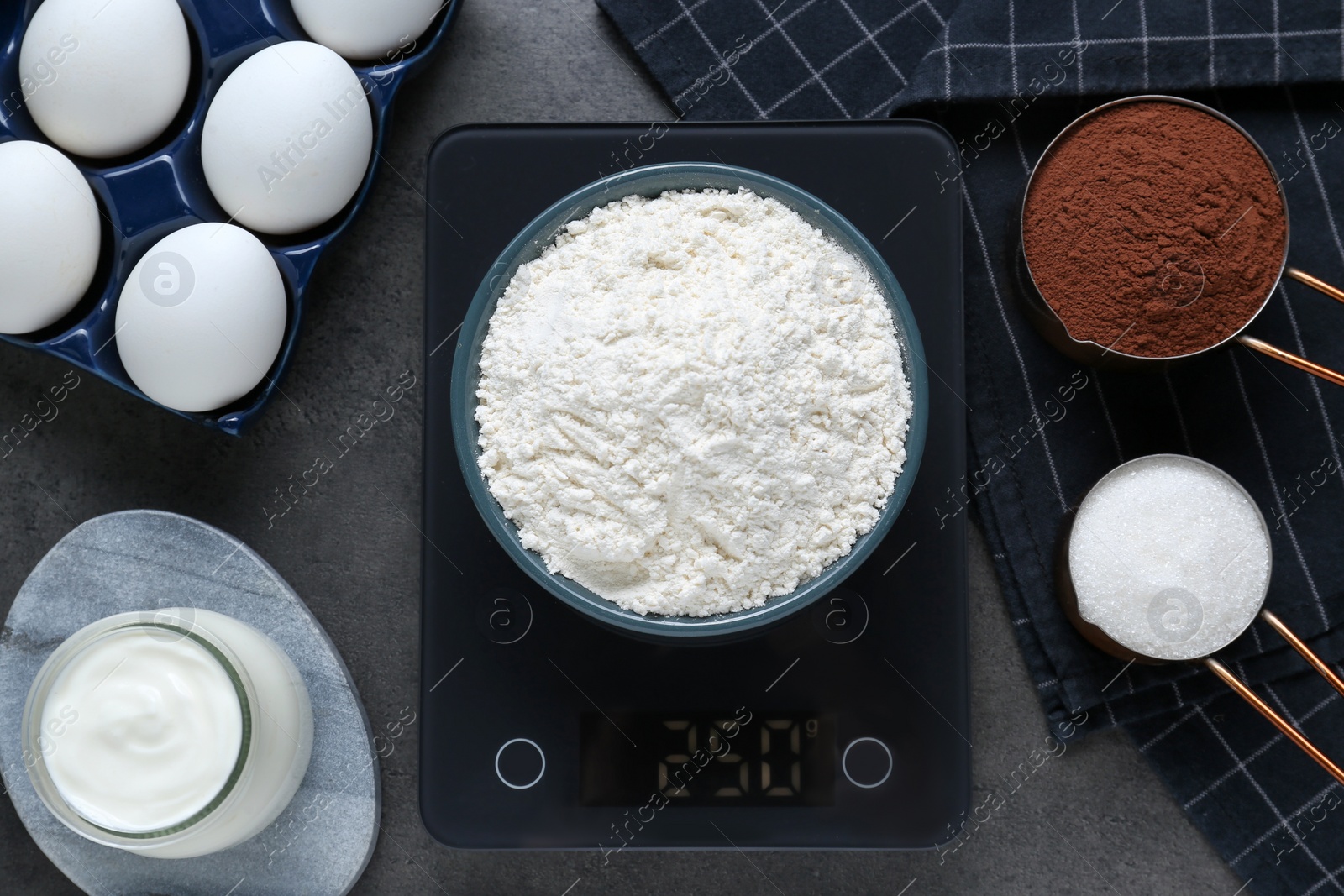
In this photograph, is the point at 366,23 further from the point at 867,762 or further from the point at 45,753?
the point at 867,762

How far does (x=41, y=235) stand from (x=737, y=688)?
2.10 feet

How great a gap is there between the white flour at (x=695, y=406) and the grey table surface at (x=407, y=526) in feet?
0.92

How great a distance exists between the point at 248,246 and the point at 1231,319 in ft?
2.58

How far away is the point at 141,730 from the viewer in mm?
776

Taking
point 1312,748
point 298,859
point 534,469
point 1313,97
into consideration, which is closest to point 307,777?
point 298,859

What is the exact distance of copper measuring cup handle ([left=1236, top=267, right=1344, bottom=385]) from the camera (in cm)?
80

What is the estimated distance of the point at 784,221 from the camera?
27.9 inches

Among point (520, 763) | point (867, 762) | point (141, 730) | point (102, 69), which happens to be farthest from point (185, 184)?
point (867, 762)

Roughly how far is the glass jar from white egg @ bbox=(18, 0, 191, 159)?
386 millimetres

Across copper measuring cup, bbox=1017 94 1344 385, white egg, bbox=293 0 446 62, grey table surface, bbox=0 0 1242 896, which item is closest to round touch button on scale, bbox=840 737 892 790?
grey table surface, bbox=0 0 1242 896

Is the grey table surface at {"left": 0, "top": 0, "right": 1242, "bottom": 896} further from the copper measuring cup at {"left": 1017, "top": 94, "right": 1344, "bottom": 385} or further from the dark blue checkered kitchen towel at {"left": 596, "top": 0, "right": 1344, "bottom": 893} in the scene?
the copper measuring cup at {"left": 1017, "top": 94, "right": 1344, "bottom": 385}

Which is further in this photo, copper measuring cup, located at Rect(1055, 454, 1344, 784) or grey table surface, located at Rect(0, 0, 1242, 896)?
grey table surface, located at Rect(0, 0, 1242, 896)

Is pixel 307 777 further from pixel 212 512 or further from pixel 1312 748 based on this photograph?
pixel 1312 748

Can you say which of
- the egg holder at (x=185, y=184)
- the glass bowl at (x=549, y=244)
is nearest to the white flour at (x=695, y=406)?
the glass bowl at (x=549, y=244)
